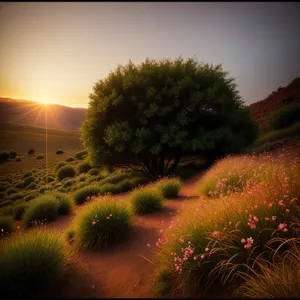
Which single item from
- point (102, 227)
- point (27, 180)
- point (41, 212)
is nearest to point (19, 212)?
point (41, 212)

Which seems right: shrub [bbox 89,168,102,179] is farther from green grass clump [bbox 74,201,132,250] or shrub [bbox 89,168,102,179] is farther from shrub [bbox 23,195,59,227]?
green grass clump [bbox 74,201,132,250]

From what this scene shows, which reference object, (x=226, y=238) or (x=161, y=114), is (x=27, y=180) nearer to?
(x=161, y=114)

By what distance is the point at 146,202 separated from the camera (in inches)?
287

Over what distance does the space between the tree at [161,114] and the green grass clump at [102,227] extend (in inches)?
307

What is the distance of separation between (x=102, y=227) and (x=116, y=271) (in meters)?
1.31

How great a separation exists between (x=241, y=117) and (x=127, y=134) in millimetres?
8493

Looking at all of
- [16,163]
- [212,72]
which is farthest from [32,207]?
[16,163]

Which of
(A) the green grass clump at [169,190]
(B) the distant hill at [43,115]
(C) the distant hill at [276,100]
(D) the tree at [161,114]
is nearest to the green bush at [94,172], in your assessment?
(D) the tree at [161,114]

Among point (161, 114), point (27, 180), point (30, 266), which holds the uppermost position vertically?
point (161, 114)

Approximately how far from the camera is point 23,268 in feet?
11.5

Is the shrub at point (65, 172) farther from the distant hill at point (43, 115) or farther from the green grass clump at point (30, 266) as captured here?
the distant hill at point (43, 115)

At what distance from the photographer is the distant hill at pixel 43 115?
8376 cm

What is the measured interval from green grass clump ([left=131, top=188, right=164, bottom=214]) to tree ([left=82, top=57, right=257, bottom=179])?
19.4ft

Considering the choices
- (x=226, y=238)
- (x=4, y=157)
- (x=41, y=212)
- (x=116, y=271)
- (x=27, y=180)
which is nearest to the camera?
(x=226, y=238)
